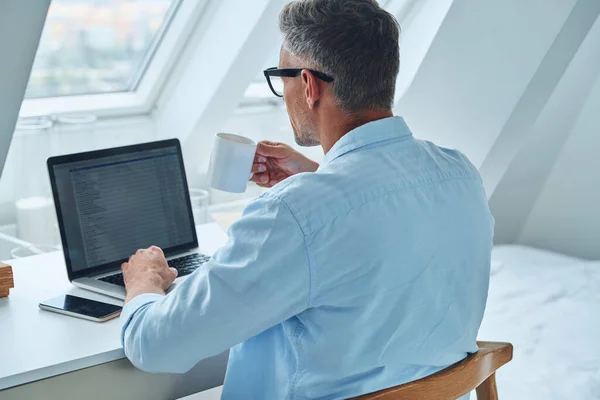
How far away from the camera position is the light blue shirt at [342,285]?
1085 millimetres

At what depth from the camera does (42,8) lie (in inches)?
68.1

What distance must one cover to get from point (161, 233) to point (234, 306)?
0.68 m

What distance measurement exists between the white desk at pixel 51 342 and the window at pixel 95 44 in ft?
3.90

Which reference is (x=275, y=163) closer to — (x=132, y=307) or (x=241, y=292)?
(x=132, y=307)

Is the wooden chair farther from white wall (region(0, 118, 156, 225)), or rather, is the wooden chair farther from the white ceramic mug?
white wall (region(0, 118, 156, 225))

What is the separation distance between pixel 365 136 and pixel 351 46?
0.14 metres

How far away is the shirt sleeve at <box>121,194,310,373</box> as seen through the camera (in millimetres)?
1076

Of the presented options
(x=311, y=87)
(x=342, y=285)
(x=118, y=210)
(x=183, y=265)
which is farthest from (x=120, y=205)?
(x=342, y=285)

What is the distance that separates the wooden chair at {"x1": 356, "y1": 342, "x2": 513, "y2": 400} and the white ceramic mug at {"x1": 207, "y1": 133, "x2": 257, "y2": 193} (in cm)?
58

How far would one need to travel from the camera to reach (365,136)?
1.21 m

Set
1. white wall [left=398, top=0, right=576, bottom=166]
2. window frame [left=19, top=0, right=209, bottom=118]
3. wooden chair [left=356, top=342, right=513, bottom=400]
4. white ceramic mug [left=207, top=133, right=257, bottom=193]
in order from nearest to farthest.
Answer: wooden chair [left=356, top=342, right=513, bottom=400] → white ceramic mug [left=207, top=133, right=257, bottom=193] → white wall [left=398, top=0, right=576, bottom=166] → window frame [left=19, top=0, right=209, bottom=118]

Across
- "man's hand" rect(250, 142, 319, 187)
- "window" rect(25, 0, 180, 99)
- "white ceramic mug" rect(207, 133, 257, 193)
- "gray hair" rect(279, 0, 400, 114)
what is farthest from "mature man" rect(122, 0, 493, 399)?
"window" rect(25, 0, 180, 99)

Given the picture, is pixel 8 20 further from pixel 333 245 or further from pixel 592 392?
pixel 592 392

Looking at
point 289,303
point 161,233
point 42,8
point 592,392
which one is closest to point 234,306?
point 289,303
